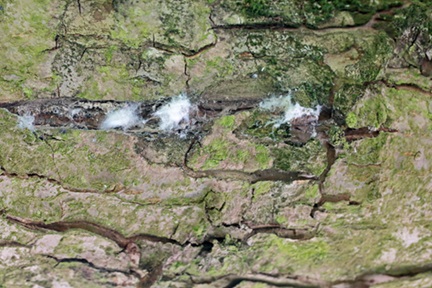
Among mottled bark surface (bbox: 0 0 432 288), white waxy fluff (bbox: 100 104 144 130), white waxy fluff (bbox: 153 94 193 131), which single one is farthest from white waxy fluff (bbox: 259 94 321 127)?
white waxy fluff (bbox: 100 104 144 130)

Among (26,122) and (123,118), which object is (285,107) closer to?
(123,118)

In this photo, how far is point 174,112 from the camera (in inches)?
78.5

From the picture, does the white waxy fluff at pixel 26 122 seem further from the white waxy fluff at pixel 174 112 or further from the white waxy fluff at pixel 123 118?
the white waxy fluff at pixel 174 112

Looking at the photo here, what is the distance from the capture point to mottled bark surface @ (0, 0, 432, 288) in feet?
6.36

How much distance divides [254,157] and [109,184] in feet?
2.35

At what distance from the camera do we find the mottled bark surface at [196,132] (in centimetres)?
194

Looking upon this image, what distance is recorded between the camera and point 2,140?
77.6 inches

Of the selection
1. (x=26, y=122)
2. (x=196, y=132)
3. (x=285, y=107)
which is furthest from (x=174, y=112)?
(x=26, y=122)

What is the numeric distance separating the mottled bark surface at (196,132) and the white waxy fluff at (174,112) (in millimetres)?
31

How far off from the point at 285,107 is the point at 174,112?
524 mm

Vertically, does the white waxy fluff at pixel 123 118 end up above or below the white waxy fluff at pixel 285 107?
below

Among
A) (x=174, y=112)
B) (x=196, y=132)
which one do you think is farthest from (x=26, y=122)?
(x=196, y=132)

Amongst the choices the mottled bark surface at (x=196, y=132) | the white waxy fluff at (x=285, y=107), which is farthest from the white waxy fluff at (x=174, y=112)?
the white waxy fluff at (x=285, y=107)

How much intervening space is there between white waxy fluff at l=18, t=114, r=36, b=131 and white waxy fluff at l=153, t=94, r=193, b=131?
563mm
